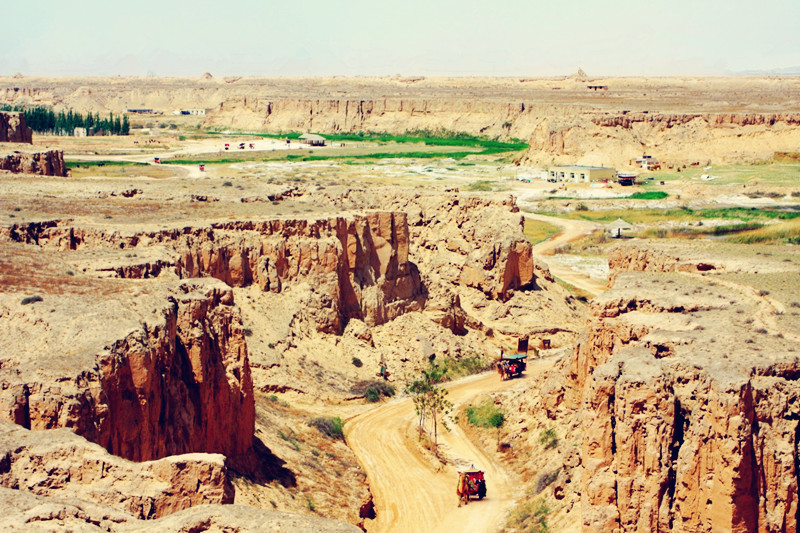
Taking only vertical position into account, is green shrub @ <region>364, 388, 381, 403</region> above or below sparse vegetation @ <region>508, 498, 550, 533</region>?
below

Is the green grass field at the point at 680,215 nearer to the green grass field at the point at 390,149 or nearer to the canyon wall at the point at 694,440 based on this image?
the green grass field at the point at 390,149

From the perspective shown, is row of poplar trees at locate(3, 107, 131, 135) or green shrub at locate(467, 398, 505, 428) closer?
green shrub at locate(467, 398, 505, 428)

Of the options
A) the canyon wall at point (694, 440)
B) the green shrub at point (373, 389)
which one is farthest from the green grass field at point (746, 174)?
the canyon wall at point (694, 440)

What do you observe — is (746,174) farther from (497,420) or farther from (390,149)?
(497,420)

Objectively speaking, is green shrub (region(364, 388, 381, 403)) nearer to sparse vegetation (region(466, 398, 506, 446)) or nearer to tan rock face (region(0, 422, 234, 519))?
sparse vegetation (region(466, 398, 506, 446))

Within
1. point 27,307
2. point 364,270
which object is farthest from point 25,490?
point 364,270

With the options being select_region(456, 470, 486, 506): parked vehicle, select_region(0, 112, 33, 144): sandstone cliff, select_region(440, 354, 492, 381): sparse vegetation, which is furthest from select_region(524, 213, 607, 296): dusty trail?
select_region(0, 112, 33, 144): sandstone cliff

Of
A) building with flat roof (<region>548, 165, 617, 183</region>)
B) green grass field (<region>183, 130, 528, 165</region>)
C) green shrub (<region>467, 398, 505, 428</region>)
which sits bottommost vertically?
green shrub (<region>467, 398, 505, 428</region>)

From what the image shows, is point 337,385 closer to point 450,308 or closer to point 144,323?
point 450,308
